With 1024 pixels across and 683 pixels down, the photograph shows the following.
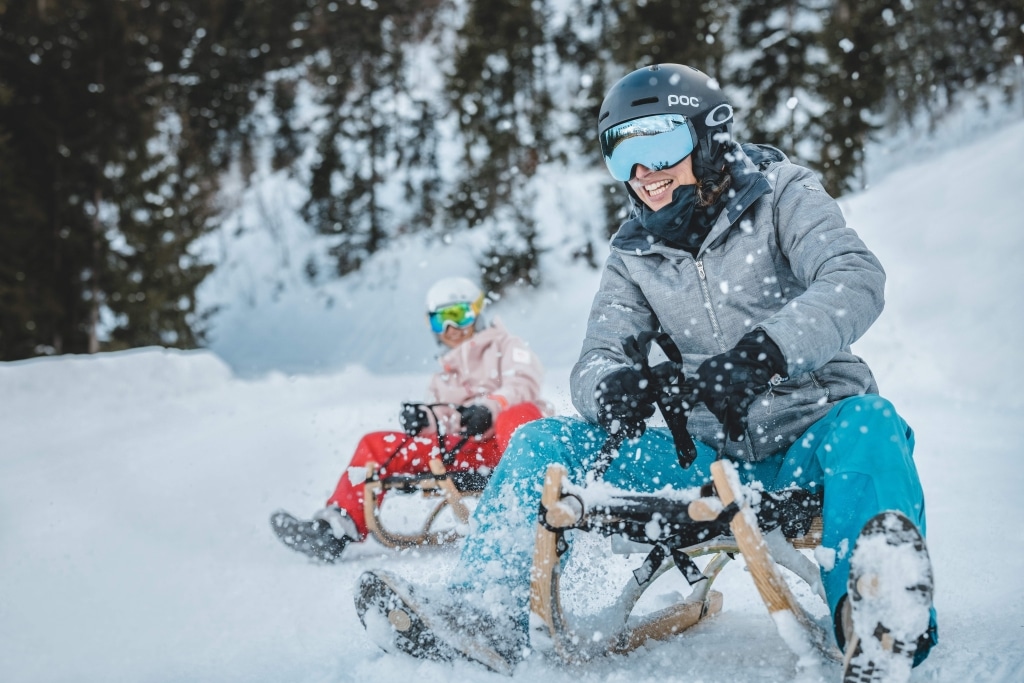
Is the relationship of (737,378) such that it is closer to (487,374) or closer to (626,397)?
(626,397)

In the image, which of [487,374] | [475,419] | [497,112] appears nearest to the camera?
[475,419]

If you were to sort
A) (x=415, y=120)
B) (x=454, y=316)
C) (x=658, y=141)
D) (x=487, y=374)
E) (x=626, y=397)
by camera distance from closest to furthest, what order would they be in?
(x=626, y=397) < (x=658, y=141) < (x=487, y=374) < (x=454, y=316) < (x=415, y=120)

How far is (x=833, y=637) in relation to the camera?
1.96m

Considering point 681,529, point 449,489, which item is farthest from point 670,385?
point 449,489

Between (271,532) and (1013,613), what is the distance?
3.94 meters

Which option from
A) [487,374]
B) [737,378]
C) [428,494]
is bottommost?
[428,494]

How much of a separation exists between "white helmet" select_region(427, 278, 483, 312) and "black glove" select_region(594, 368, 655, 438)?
3.19m

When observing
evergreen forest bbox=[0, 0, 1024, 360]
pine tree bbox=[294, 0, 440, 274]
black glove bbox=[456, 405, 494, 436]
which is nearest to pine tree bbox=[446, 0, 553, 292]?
evergreen forest bbox=[0, 0, 1024, 360]

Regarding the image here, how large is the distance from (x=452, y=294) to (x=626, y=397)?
3.32 meters

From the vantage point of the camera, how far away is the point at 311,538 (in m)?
4.34

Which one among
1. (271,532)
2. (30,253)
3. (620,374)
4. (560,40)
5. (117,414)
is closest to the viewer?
(620,374)

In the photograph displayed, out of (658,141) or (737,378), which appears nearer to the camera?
(737,378)

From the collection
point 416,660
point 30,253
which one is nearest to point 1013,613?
point 416,660

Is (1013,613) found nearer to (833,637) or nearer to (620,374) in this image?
(833,637)
